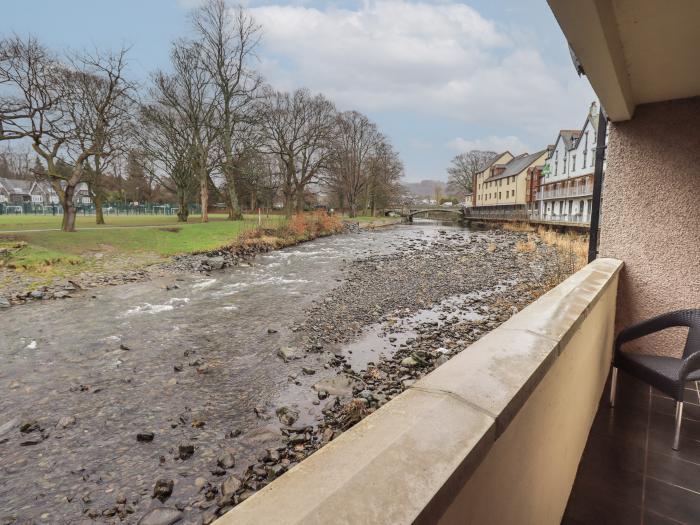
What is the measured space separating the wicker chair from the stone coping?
195cm

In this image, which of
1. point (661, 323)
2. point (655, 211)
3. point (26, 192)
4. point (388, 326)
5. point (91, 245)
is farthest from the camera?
point (26, 192)

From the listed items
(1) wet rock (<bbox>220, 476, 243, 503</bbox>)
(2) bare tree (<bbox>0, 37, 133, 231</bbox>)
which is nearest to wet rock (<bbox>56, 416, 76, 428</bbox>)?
(1) wet rock (<bbox>220, 476, 243, 503</bbox>)

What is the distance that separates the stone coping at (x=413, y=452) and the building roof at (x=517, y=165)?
4914cm

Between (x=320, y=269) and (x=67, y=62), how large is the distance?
50.6 feet

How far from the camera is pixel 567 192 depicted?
32.1 metres

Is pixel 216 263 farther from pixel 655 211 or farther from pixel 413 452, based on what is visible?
pixel 413 452

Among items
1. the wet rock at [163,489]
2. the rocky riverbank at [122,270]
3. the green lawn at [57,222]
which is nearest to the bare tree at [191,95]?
the green lawn at [57,222]

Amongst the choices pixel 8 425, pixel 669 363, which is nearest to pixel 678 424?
pixel 669 363

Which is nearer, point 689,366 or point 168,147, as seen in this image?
point 689,366

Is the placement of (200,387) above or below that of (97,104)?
below

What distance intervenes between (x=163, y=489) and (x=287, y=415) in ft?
4.44

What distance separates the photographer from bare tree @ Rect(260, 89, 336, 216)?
2961 centimetres

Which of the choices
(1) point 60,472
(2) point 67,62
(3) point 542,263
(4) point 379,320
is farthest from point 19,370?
(2) point 67,62

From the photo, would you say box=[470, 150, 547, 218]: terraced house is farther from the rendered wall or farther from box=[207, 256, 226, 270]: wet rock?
the rendered wall
